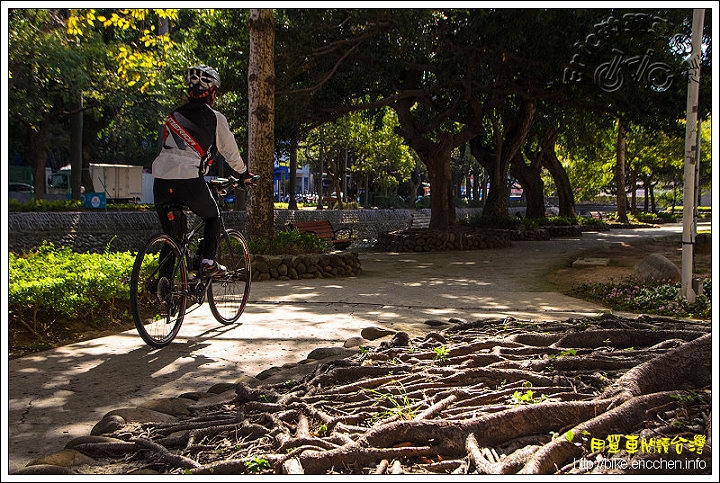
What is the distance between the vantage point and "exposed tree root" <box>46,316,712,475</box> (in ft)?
9.34

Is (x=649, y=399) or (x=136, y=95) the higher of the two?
(x=136, y=95)

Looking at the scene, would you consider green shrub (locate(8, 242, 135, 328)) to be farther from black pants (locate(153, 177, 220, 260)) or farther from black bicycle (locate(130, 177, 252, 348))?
black pants (locate(153, 177, 220, 260))

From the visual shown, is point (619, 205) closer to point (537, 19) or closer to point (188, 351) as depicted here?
point (537, 19)

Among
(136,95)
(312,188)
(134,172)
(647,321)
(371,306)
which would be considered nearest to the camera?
(647,321)

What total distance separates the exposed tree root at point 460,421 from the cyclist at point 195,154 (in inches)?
78.5

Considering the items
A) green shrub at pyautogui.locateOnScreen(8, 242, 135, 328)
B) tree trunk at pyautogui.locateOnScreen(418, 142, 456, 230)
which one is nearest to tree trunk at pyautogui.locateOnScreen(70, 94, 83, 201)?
tree trunk at pyautogui.locateOnScreen(418, 142, 456, 230)

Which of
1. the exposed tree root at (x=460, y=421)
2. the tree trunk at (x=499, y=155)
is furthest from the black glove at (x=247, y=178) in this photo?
the tree trunk at (x=499, y=155)

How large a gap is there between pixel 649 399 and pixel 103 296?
194 inches

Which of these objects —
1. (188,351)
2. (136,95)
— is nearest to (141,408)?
(188,351)

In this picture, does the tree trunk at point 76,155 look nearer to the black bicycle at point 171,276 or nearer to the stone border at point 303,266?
the stone border at point 303,266

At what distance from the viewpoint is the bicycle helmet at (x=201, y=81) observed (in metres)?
5.57

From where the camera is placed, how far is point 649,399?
3.32 meters

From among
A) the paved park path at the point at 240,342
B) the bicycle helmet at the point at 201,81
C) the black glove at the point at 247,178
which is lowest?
the paved park path at the point at 240,342

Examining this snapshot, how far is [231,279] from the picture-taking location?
20.7 ft
